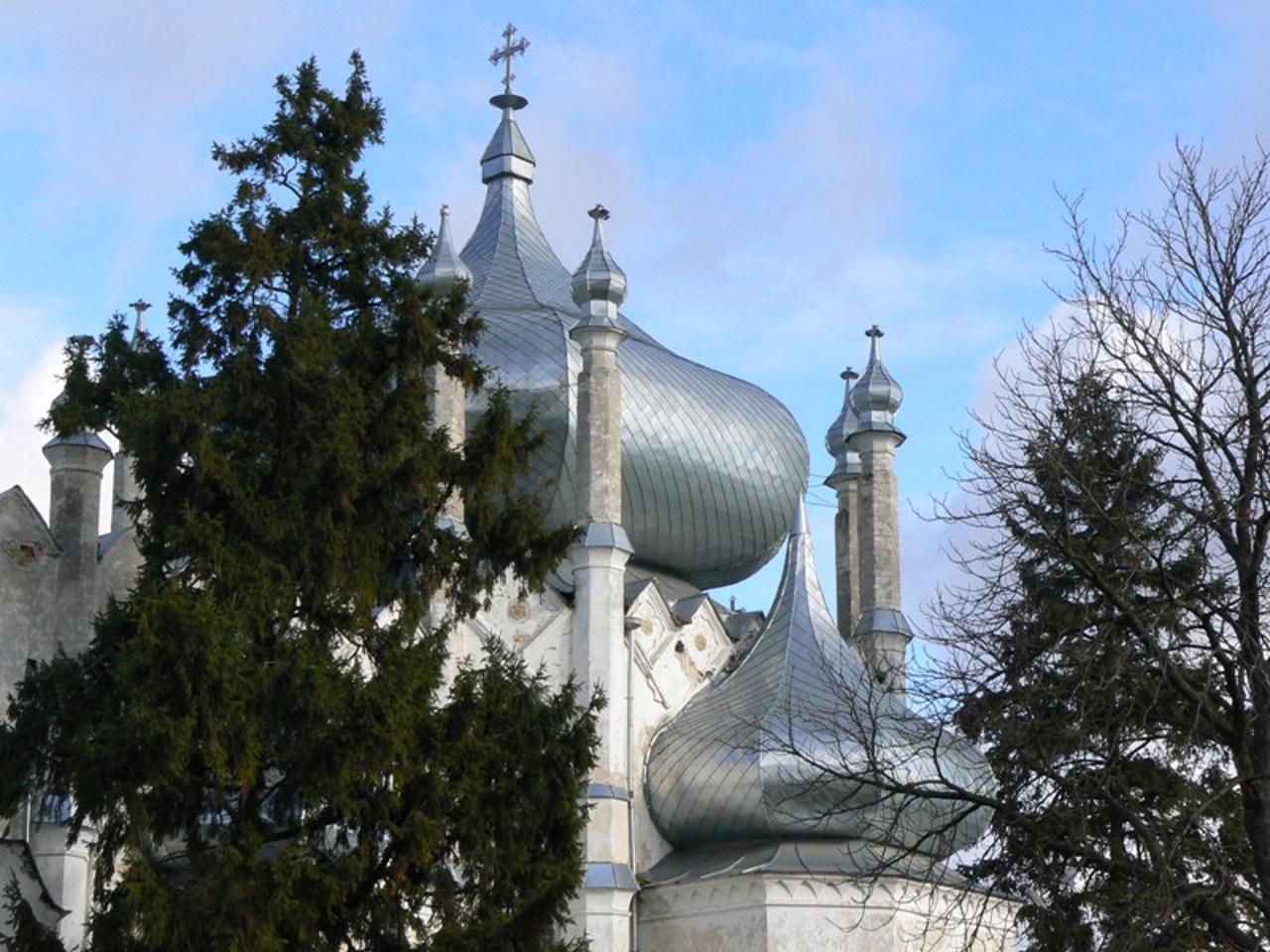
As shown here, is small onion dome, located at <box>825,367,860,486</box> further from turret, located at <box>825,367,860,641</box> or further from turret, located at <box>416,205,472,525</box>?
turret, located at <box>416,205,472,525</box>

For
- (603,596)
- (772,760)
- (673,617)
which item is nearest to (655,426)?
(673,617)

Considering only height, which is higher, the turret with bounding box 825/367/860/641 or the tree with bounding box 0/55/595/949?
the turret with bounding box 825/367/860/641

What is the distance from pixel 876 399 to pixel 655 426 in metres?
2.84

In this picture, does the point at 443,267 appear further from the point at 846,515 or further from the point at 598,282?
the point at 846,515

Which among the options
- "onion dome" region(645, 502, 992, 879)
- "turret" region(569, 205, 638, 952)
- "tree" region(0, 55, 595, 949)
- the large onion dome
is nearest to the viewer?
"tree" region(0, 55, 595, 949)

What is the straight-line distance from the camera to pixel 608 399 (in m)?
20.9

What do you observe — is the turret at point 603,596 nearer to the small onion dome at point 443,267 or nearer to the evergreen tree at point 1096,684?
the small onion dome at point 443,267

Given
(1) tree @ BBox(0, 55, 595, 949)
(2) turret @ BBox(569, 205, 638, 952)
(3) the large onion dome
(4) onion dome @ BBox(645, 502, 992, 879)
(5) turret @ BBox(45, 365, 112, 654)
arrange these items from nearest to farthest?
(1) tree @ BBox(0, 55, 595, 949), (5) turret @ BBox(45, 365, 112, 654), (2) turret @ BBox(569, 205, 638, 952), (4) onion dome @ BBox(645, 502, 992, 879), (3) the large onion dome

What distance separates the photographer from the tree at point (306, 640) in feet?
34.8

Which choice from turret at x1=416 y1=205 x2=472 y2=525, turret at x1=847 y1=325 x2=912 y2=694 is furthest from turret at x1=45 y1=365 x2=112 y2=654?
turret at x1=847 y1=325 x2=912 y2=694

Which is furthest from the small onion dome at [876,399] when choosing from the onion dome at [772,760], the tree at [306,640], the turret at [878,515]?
the tree at [306,640]

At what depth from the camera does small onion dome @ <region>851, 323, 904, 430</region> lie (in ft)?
82.0

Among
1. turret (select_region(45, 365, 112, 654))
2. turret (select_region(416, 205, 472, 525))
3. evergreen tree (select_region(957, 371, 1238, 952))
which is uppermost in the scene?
turret (select_region(416, 205, 472, 525))

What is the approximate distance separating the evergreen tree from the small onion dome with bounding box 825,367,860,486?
15.1 metres
